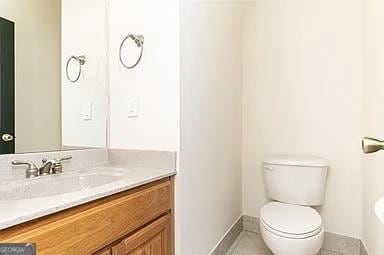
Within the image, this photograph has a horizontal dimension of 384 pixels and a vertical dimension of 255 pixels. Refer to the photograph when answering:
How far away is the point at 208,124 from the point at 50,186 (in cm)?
92

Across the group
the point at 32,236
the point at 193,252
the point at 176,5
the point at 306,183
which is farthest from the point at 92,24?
the point at 306,183

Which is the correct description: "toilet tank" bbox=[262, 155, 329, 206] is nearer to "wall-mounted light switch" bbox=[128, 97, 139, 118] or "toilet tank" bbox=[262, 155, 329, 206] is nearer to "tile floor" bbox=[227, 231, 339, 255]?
"tile floor" bbox=[227, 231, 339, 255]

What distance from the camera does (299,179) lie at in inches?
74.6

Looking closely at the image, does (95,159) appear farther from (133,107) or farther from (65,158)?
(133,107)

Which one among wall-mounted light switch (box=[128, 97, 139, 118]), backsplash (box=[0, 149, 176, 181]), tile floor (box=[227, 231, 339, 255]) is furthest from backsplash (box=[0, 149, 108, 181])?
tile floor (box=[227, 231, 339, 255])

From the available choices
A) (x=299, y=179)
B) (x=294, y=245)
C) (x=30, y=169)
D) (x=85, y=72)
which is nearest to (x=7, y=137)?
(x=30, y=169)

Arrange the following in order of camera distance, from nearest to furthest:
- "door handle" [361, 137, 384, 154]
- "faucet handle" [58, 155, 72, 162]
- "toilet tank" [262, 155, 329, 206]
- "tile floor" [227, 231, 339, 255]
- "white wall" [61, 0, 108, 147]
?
"door handle" [361, 137, 384, 154] → "faucet handle" [58, 155, 72, 162] → "white wall" [61, 0, 108, 147] → "toilet tank" [262, 155, 329, 206] → "tile floor" [227, 231, 339, 255]

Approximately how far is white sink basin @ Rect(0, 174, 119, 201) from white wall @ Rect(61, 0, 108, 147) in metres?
Result: 0.27

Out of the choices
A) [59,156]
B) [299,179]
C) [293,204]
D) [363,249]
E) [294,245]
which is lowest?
[363,249]

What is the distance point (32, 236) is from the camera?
2.14 feet

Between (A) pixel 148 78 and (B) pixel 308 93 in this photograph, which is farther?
(B) pixel 308 93

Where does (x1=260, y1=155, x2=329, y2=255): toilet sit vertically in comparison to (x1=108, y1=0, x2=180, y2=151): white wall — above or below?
below

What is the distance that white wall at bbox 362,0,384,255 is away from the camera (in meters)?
1.38

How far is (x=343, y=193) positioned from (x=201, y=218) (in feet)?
3.79
